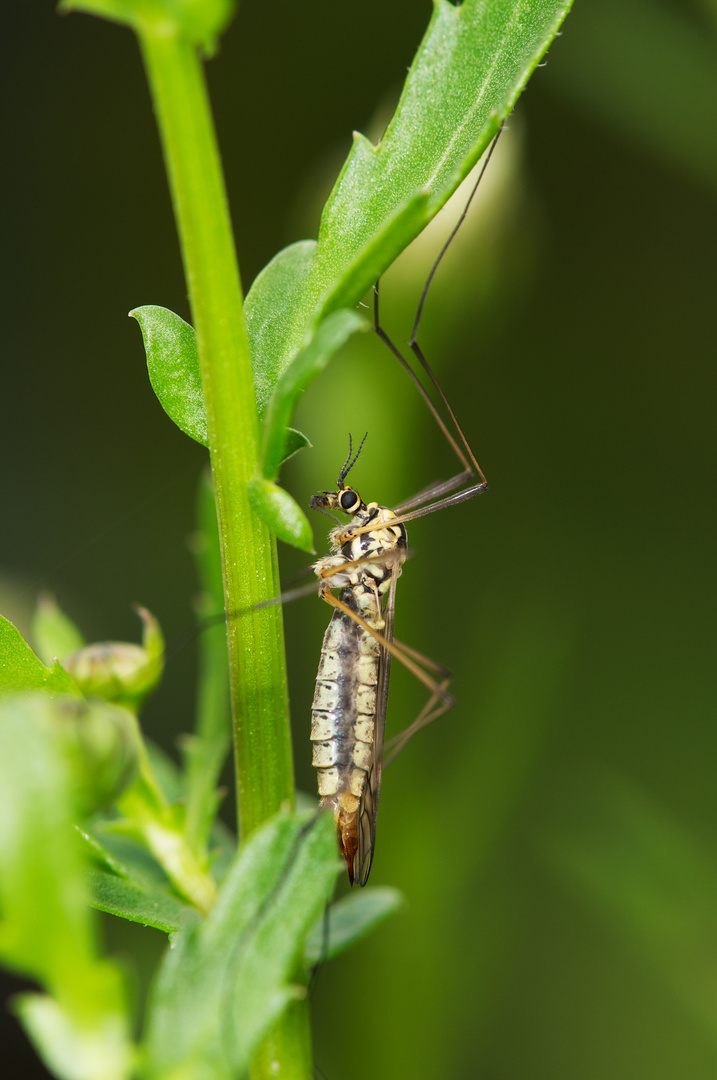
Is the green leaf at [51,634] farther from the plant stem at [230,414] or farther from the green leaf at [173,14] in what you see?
the green leaf at [173,14]

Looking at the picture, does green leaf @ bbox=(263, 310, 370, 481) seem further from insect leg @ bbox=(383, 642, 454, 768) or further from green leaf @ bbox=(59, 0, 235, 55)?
insect leg @ bbox=(383, 642, 454, 768)

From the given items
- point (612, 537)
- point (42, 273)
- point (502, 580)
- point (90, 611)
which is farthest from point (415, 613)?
point (42, 273)

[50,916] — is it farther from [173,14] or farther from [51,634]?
A: [51,634]

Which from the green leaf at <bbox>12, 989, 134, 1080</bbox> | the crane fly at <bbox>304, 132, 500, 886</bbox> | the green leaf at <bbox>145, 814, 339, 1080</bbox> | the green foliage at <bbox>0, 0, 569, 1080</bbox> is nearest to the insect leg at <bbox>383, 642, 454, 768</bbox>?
the crane fly at <bbox>304, 132, 500, 886</bbox>

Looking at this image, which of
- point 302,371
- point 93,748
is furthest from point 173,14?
point 93,748

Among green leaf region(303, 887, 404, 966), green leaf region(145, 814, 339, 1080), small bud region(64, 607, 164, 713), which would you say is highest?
small bud region(64, 607, 164, 713)

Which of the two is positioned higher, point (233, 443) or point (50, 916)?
point (233, 443)

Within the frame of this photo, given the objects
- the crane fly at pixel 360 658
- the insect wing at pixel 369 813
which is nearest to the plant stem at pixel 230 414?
the crane fly at pixel 360 658
